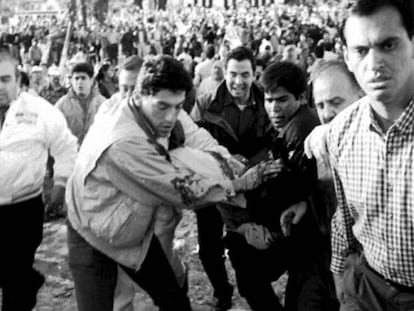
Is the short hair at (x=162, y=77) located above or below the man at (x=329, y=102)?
above

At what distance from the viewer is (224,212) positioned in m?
3.42

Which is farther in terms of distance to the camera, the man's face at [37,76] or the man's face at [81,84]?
the man's face at [37,76]

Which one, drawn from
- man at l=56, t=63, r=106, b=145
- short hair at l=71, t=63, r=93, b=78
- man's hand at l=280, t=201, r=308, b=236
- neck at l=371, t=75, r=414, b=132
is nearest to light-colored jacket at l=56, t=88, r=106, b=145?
man at l=56, t=63, r=106, b=145

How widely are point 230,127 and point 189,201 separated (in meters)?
1.40

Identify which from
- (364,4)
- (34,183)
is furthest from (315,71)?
(34,183)

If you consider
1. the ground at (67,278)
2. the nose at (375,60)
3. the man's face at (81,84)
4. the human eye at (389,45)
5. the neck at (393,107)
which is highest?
the human eye at (389,45)

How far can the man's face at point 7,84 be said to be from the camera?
3549 mm

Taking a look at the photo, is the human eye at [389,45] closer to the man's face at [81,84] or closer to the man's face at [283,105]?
the man's face at [283,105]

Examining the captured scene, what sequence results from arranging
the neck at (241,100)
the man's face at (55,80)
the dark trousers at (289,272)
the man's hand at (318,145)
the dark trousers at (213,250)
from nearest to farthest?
1. the man's hand at (318,145)
2. the dark trousers at (289,272)
3. the dark trousers at (213,250)
4. the neck at (241,100)
5. the man's face at (55,80)

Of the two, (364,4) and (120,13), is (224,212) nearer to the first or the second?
(364,4)

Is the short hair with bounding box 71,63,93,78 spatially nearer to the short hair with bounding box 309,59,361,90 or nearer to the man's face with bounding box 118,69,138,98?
the man's face with bounding box 118,69,138,98

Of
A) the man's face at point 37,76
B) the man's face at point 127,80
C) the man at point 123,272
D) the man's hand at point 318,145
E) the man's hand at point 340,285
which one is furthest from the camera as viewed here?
the man's face at point 37,76

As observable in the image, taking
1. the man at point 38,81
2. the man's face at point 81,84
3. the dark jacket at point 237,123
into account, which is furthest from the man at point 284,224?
the man at point 38,81

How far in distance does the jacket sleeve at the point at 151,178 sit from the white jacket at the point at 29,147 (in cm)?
81
